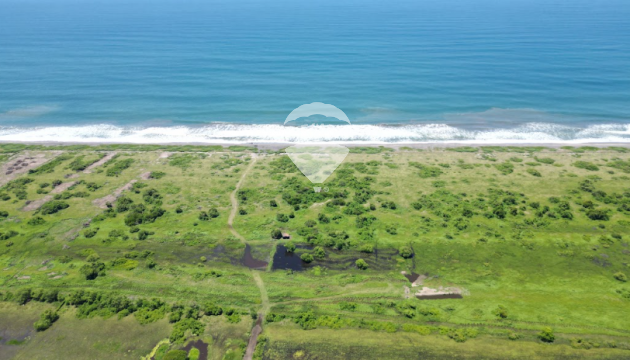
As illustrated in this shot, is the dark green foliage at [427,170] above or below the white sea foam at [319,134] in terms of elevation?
below

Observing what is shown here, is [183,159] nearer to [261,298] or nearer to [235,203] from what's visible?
[235,203]

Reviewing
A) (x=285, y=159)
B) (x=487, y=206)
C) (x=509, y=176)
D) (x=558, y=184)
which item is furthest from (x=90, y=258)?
(x=558, y=184)

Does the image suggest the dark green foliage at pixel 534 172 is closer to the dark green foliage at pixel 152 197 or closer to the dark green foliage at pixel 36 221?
the dark green foliage at pixel 152 197

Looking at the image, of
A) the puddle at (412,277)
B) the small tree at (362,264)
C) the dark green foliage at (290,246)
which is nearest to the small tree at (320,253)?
the dark green foliage at (290,246)

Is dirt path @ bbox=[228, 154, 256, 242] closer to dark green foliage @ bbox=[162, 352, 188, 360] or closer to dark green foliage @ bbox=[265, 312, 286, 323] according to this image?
dark green foliage @ bbox=[265, 312, 286, 323]

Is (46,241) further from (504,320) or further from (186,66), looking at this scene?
(186,66)

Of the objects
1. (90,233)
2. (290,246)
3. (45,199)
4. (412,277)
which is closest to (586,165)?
(412,277)

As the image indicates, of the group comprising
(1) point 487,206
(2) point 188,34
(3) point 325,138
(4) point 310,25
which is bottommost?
(1) point 487,206
